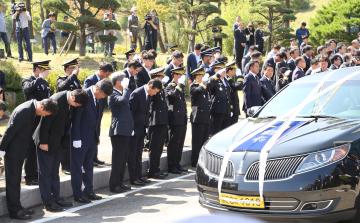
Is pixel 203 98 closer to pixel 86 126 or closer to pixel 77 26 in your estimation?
pixel 86 126

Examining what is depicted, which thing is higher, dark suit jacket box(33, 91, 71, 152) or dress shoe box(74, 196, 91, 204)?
dark suit jacket box(33, 91, 71, 152)

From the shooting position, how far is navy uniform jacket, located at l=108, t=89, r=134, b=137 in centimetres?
806

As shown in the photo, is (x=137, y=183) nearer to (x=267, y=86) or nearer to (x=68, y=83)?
(x=68, y=83)

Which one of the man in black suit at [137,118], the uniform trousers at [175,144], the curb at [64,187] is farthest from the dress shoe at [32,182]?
the uniform trousers at [175,144]

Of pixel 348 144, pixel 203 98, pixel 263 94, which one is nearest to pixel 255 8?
pixel 263 94

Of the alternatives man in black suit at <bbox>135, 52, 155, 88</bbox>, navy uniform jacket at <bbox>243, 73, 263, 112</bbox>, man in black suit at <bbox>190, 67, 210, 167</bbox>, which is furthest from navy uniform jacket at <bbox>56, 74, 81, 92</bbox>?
navy uniform jacket at <bbox>243, 73, 263, 112</bbox>

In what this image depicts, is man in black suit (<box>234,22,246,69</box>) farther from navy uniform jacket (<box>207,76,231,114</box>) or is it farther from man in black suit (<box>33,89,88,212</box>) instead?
man in black suit (<box>33,89,88,212</box>)

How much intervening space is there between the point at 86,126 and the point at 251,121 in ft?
7.39

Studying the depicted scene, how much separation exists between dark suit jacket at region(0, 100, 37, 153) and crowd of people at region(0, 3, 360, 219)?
0.04 feet

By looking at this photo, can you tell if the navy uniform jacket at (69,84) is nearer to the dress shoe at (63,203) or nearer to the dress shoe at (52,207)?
the dress shoe at (63,203)

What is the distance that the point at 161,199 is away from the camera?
7906mm

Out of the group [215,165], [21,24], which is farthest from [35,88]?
[21,24]


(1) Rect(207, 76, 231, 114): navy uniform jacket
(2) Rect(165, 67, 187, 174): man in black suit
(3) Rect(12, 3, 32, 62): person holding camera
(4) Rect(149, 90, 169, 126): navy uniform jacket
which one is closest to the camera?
(4) Rect(149, 90, 169, 126): navy uniform jacket

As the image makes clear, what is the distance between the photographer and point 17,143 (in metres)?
6.86
